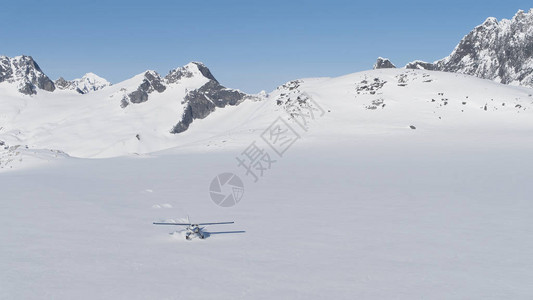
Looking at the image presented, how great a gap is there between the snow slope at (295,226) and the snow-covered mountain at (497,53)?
147 metres

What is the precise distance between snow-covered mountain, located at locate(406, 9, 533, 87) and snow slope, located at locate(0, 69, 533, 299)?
481ft

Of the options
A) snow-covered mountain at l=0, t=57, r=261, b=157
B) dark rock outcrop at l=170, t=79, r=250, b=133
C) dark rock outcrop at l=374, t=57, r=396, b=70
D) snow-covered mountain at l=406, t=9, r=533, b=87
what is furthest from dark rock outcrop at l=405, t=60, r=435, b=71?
dark rock outcrop at l=170, t=79, r=250, b=133

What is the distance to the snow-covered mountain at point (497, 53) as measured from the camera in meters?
169

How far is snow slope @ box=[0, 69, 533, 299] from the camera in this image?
1002cm

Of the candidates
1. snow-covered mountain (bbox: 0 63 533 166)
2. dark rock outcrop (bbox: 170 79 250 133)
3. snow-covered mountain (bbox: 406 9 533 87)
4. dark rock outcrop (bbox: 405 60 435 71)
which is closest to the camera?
snow-covered mountain (bbox: 0 63 533 166)

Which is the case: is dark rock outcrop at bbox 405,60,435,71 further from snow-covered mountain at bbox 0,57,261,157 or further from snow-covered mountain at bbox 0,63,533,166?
snow-covered mountain at bbox 0,63,533,166

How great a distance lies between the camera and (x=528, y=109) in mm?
52688

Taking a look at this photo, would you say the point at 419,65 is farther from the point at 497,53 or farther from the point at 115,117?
the point at 115,117

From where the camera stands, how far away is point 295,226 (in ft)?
48.6

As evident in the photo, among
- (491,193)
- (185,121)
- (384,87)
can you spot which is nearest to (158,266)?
(491,193)

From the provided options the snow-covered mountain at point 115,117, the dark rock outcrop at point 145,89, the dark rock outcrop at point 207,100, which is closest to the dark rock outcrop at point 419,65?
the snow-covered mountain at point 115,117

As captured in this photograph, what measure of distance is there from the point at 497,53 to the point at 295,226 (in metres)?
199

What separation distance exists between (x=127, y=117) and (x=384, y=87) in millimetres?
128439

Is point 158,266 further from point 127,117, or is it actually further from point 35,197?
point 127,117
